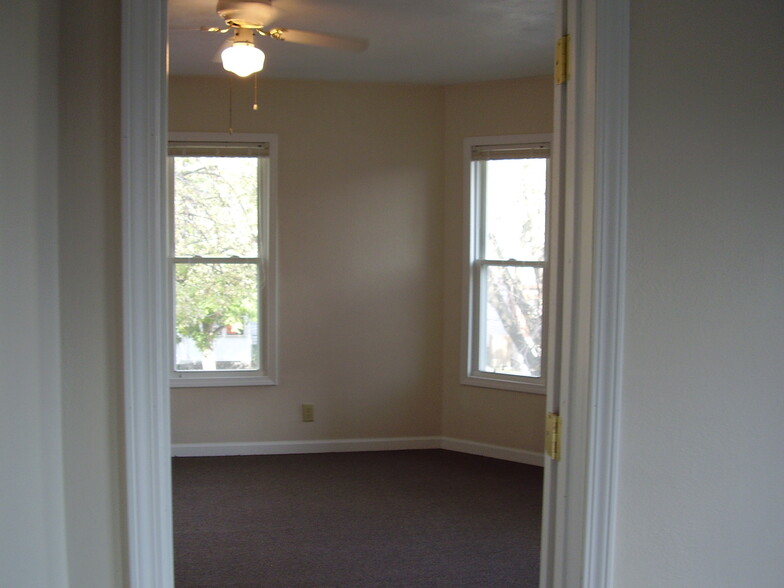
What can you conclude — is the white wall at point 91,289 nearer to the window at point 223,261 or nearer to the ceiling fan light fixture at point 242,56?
the ceiling fan light fixture at point 242,56

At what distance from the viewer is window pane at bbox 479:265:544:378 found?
4.96 meters

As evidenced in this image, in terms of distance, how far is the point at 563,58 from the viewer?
1.70 metres

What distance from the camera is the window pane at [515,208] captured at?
4918mm

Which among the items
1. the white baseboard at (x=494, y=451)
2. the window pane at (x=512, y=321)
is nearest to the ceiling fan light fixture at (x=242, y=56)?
the window pane at (x=512, y=321)

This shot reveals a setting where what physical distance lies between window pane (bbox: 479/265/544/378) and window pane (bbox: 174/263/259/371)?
1.62 metres

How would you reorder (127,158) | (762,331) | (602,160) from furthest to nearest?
(762,331) → (602,160) → (127,158)

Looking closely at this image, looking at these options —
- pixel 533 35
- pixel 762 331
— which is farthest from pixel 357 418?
pixel 762 331

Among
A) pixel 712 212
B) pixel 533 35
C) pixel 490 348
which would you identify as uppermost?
pixel 533 35

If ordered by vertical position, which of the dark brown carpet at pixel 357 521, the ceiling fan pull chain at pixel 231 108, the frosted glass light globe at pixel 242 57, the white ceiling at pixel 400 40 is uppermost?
the white ceiling at pixel 400 40

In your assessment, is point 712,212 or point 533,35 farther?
point 533,35

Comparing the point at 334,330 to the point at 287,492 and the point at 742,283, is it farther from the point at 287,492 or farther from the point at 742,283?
the point at 742,283

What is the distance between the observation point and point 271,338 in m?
5.09

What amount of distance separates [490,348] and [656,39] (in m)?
3.63

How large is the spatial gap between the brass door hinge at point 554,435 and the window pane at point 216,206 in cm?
365
